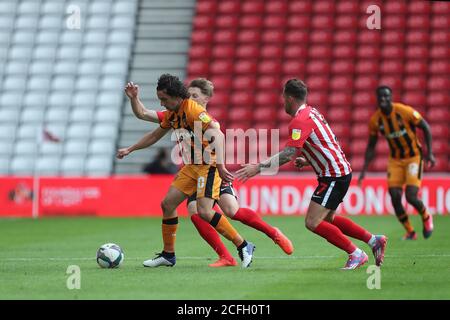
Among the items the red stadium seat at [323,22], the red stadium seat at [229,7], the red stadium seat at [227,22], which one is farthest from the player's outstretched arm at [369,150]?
the red stadium seat at [229,7]

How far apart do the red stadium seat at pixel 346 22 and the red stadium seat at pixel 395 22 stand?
0.73 m

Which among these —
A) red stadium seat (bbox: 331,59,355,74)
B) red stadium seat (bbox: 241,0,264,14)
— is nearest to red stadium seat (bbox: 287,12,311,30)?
red stadium seat (bbox: 241,0,264,14)

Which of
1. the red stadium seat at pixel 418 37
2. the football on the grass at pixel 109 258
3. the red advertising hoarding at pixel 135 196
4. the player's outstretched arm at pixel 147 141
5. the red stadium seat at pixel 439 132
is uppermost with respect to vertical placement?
the red stadium seat at pixel 418 37

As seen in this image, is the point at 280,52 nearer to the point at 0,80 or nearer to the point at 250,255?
the point at 0,80

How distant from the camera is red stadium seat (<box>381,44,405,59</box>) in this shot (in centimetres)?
2402

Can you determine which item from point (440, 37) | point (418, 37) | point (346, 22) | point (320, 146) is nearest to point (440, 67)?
point (440, 37)

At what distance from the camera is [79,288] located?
24.6 feet

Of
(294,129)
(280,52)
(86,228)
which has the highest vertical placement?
(280,52)

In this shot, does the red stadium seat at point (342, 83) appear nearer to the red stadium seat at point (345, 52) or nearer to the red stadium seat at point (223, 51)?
the red stadium seat at point (345, 52)

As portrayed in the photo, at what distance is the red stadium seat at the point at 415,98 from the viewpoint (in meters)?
23.0

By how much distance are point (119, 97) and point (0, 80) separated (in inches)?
130

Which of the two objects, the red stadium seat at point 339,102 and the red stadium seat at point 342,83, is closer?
the red stadium seat at point 339,102
